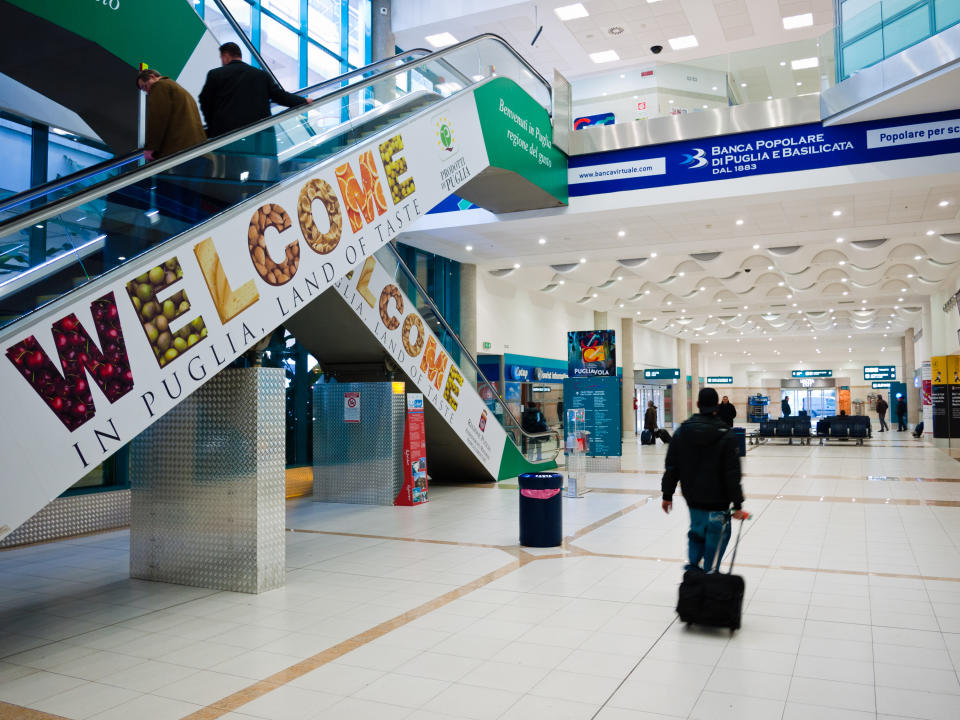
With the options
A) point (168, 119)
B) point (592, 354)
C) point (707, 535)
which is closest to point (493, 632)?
point (707, 535)

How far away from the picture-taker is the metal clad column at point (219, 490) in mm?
6082

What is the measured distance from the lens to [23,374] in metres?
4.04

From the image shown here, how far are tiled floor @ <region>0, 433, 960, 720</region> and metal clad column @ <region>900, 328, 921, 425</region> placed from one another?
31.0 m

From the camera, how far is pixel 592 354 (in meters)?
14.7

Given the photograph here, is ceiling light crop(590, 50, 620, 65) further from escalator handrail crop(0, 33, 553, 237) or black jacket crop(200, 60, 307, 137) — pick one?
black jacket crop(200, 60, 307, 137)

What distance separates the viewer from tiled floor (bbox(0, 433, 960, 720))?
12.3 feet

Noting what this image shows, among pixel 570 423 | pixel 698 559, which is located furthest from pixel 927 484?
pixel 698 559

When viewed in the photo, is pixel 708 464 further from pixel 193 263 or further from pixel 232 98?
pixel 232 98

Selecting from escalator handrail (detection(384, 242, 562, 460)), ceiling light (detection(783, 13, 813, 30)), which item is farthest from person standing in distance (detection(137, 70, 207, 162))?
ceiling light (detection(783, 13, 813, 30))

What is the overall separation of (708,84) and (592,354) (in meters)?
5.44

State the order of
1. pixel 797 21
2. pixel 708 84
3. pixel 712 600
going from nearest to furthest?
pixel 712 600
pixel 708 84
pixel 797 21

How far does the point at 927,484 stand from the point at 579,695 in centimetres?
1189

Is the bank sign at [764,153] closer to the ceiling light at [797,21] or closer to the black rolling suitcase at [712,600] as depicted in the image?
the ceiling light at [797,21]

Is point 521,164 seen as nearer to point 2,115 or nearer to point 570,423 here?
point 570,423
